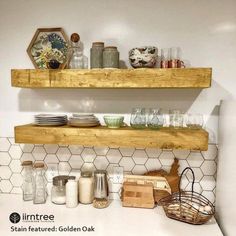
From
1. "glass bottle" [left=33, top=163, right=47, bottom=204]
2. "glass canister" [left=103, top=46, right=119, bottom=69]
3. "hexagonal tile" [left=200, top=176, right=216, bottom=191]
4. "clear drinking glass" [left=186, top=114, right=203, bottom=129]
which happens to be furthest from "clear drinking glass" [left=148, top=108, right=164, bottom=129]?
"glass bottle" [left=33, top=163, right=47, bottom=204]

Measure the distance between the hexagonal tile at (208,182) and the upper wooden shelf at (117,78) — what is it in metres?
0.65

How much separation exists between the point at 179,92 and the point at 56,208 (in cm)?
108

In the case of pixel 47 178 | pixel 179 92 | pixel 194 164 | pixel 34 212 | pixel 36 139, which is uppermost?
pixel 179 92

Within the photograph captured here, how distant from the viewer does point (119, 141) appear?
1557mm

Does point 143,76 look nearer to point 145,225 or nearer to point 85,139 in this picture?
point 85,139

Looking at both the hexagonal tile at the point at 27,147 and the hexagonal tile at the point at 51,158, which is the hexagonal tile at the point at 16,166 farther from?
the hexagonal tile at the point at 51,158

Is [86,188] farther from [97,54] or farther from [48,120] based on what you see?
[97,54]

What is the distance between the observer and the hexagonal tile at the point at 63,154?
1.85m

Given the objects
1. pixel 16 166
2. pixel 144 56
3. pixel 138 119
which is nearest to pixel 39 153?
pixel 16 166

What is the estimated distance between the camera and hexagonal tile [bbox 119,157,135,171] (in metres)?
1.80

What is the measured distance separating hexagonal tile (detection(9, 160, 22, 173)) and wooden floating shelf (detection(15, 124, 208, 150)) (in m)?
0.33

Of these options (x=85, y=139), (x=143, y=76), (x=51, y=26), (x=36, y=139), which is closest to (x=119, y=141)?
(x=85, y=139)

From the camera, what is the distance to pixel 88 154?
1836 millimetres

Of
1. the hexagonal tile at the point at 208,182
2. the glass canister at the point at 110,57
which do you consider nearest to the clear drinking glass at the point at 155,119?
the glass canister at the point at 110,57
